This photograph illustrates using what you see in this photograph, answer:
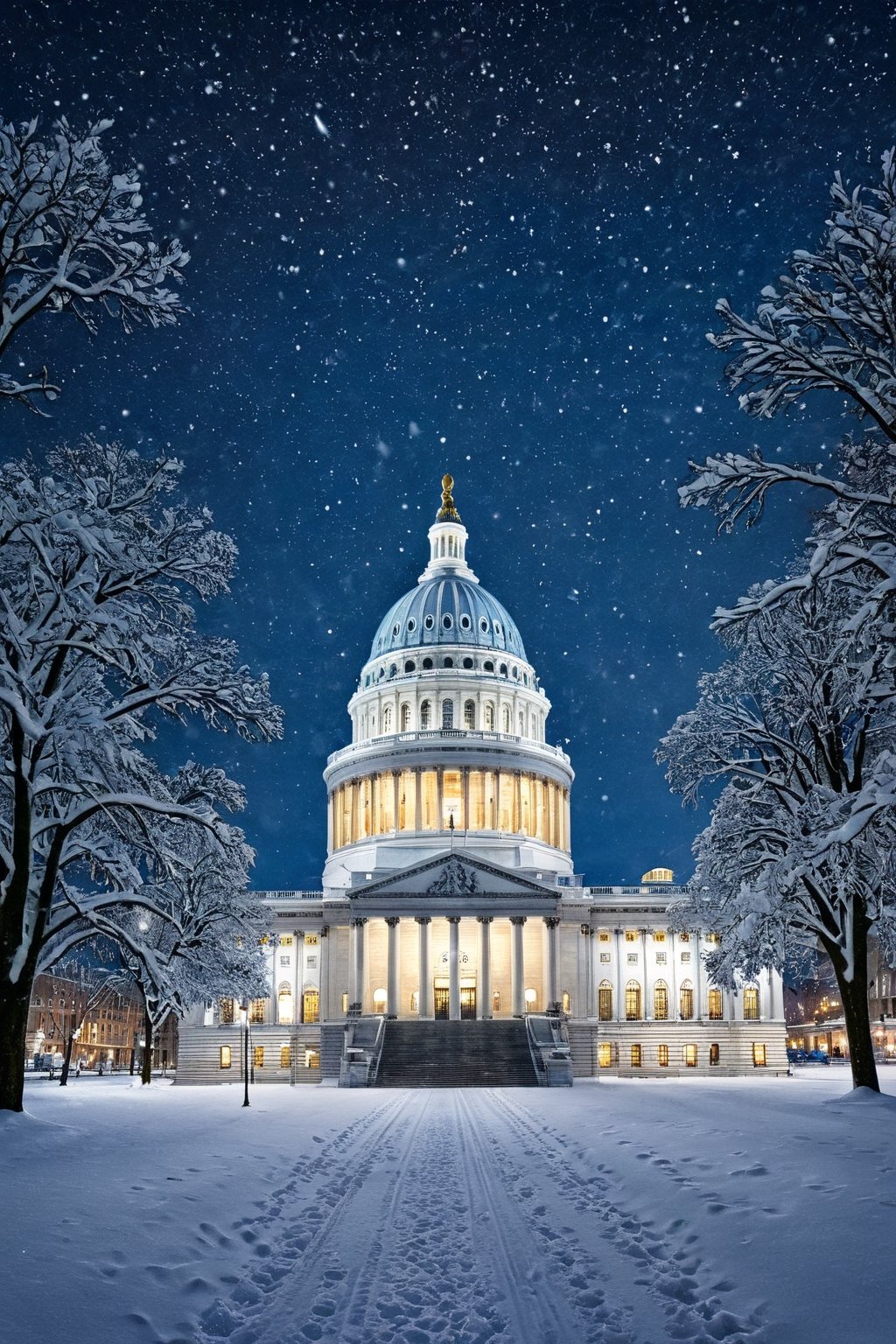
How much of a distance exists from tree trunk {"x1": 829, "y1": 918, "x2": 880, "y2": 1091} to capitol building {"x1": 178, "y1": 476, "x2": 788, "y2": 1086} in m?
29.2

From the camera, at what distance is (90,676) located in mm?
29469

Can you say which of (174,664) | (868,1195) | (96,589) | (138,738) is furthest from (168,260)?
(868,1195)

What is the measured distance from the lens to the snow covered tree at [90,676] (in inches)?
901

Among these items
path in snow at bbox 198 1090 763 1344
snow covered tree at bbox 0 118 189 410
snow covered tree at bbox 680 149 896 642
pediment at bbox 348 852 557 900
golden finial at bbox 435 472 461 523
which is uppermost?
golden finial at bbox 435 472 461 523

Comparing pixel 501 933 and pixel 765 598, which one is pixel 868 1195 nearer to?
pixel 765 598

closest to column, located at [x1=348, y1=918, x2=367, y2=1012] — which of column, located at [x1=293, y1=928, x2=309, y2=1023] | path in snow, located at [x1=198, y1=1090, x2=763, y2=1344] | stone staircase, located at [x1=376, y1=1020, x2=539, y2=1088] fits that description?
column, located at [x1=293, y1=928, x2=309, y2=1023]

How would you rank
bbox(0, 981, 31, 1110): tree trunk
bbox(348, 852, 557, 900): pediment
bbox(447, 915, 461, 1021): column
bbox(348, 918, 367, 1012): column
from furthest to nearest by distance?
bbox(348, 852, 557, 900): pediment
bbox(348, 918, 367, 1012): column
bbox(447, 915, 461, 1021): column
bbox(0, 981, 31, 1110): tree trunk

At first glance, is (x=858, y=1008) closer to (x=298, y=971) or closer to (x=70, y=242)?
(x=70, y=242)

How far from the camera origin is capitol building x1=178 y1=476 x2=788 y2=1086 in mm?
78625

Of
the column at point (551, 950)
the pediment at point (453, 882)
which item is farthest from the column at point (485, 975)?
the column at point (551, 950)

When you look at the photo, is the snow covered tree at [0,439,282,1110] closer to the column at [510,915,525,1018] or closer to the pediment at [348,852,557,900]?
the pediment at [348,852,557,900]

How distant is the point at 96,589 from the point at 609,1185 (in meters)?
15.2

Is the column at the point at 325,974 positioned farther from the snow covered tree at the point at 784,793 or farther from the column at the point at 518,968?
the snow covered tree at the point at 784,793

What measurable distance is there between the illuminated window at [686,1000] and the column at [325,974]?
1092 inches
